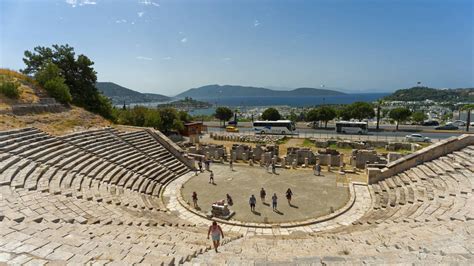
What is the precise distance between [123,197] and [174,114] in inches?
1207

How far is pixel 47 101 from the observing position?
2388 centimetres

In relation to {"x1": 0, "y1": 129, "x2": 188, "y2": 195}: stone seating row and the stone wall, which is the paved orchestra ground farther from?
the stone wall

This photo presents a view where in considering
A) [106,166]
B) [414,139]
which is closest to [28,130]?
[106,166]

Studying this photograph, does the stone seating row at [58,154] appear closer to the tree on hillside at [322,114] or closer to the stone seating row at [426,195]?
the stone seating row at [426,195]

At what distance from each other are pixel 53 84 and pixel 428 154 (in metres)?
33.1

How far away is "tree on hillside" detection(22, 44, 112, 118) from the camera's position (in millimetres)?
30516

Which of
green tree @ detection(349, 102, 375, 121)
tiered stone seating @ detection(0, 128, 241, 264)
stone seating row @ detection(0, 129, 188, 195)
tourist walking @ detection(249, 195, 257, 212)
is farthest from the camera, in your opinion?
green tree @ detection(349, 102, 375, 121)

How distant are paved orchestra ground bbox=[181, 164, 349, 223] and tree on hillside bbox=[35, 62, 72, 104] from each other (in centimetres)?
1720

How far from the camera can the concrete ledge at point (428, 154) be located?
1678cm

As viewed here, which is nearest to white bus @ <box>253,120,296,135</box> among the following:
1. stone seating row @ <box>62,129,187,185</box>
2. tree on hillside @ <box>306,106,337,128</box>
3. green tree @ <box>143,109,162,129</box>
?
tree on hillside @ <box>306,106,337,128</box>

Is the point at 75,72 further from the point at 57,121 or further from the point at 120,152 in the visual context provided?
the point at 120,152

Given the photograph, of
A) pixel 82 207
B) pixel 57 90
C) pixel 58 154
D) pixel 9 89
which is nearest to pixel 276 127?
pixel 57 90

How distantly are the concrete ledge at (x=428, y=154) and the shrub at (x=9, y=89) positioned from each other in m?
29.8

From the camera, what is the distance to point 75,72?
31.9m
